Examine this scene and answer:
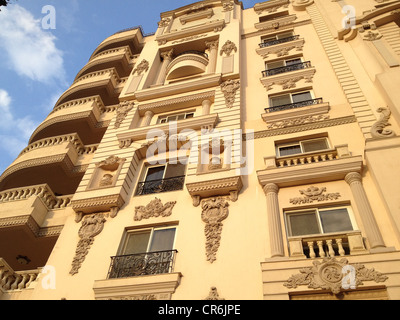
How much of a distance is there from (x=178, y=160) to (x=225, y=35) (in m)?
10.8

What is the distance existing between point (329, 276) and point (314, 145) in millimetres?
5711

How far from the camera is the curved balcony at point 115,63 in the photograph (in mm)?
23844

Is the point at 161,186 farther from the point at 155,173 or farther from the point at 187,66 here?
the point at 187,66

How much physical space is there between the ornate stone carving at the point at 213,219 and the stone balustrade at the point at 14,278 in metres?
5.63

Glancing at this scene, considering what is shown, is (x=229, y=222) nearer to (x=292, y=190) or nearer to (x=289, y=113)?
(x=292, y=190)

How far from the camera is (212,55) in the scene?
19.8 metres

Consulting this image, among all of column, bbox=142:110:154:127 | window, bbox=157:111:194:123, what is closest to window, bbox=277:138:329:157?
window, bbox=157:111:194:123

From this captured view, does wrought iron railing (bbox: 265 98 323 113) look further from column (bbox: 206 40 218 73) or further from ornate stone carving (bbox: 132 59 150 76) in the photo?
ornate stone carving (bbox: 132 59 150 76)

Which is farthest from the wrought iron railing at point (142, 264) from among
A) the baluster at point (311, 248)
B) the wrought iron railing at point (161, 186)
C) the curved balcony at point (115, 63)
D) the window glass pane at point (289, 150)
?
the curved balcony at point (115, 63)

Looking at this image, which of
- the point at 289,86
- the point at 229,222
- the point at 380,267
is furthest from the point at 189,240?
the point at 289,86

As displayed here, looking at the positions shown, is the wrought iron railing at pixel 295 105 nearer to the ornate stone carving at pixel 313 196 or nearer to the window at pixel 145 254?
the ornate stone carving at pixel 313 196

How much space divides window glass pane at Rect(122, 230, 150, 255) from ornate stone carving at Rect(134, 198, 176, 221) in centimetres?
53

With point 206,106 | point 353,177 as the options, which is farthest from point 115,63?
point 353,177
